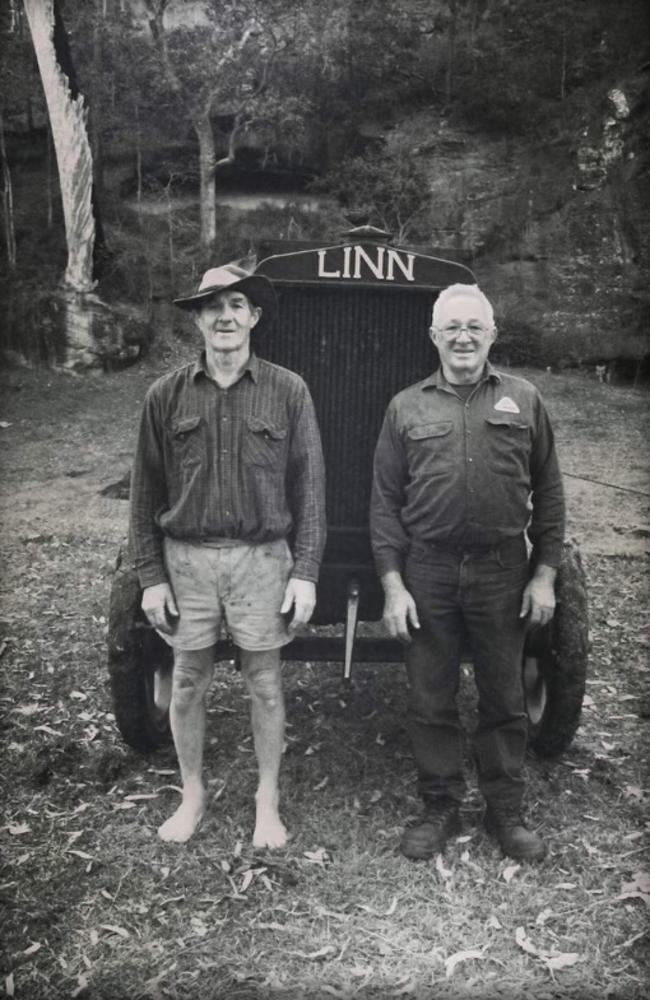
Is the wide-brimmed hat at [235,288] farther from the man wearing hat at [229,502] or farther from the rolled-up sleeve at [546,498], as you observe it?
the rolled-up sleeve at [546,498]

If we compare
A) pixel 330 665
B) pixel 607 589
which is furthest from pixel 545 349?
pixel 330 665

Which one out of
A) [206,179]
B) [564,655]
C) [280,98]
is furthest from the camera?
[206,179]

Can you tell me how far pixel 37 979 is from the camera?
103 inches

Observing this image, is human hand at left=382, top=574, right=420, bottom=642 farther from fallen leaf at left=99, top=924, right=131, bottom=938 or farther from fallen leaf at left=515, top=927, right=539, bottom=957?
fallen leaf at left=99, top=924, right=131, bottom=938

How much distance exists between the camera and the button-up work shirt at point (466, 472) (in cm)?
308

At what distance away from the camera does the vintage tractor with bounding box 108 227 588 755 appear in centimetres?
363

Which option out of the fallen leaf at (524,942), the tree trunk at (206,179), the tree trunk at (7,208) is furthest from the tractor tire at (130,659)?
the tree trunk at (206,179)

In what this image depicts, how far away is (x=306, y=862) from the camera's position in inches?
126

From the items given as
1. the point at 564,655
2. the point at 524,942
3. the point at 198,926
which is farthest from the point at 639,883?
the point at 198,926

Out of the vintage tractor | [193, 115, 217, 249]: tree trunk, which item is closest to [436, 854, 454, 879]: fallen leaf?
the vintage tractor

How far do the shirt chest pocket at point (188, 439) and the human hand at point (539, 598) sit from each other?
1315mm

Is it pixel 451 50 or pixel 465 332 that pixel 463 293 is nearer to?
pixel 465 332

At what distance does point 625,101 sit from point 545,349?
5.22 metres

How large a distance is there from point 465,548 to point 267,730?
1.03 m
